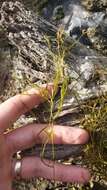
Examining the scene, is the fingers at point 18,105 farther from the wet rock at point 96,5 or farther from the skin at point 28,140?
the wet rock at point 96,5

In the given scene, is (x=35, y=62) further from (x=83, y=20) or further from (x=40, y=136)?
(x=83, y=20)

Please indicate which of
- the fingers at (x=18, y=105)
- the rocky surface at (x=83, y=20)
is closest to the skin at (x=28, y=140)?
the fingers at (x=18, y=105)

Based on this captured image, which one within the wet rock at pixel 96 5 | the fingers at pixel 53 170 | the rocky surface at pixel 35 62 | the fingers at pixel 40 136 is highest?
the wet rock at pixel 96 5

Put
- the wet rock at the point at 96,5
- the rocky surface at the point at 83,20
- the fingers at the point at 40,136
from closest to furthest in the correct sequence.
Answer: the fingers at the point at 40,136 → the rocky surface at the point at 83,20 → the wet rock at the point at 96,5

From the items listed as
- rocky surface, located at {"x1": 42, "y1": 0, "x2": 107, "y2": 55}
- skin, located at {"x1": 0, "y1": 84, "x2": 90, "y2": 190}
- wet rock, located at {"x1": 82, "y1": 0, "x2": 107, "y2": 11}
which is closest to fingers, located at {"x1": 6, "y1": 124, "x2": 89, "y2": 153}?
skin, located at {"x1": 0, "y1": 84, "x2": 90, "y2": 190}

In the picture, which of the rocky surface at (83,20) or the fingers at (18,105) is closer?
the fingers at (18,105)

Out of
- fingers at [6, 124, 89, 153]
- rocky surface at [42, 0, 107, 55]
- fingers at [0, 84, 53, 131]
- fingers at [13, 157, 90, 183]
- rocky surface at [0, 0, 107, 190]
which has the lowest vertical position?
fingers at [13, 157, 90, 183]

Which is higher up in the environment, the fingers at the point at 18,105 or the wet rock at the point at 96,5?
the wet rock at the point at 96,5

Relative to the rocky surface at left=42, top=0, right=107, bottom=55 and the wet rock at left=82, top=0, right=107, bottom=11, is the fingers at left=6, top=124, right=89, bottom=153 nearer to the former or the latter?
the rocky surface at left=42, top=0, right=107, bottom=55
